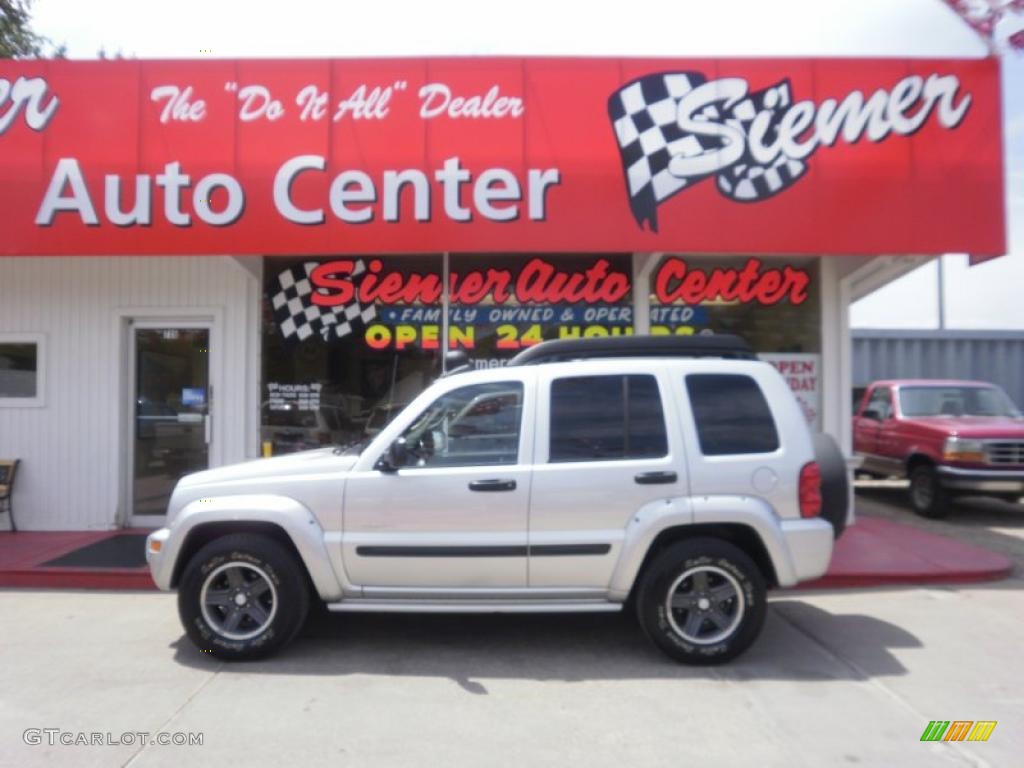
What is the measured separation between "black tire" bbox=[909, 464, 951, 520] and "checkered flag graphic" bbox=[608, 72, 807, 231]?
16.7 feet

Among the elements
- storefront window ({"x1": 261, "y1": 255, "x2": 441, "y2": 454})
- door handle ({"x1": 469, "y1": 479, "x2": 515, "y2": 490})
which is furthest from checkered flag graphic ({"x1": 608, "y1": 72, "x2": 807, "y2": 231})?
door handle ({"x1": 469, "y1": 479, "x2": 515, "y2": 490})

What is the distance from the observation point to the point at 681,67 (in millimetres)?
8398

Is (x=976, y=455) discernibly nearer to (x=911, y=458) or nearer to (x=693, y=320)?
(x=911, y=458)

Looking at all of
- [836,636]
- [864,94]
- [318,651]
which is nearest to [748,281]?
[864,94]

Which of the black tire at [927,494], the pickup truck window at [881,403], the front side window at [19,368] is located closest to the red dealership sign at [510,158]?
the front side window at [19,368]

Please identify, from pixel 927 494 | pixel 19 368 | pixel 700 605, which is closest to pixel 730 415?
pixel 700 605

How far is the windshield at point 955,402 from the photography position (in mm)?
11953

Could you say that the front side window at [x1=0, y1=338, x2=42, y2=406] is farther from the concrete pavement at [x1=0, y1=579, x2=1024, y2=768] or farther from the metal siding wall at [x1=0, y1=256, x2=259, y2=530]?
the concrete pavement at [x1=0, y1=579, x2=1024, y2=768]

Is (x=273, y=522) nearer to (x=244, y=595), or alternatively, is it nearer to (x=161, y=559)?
(x=244, y=595)

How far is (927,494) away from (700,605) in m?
7.30

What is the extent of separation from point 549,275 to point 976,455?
595 centimetres

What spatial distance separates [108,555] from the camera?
26.0 ft

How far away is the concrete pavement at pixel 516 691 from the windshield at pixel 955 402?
6.19m

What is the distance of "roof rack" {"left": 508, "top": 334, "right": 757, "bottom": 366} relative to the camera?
5594mm
